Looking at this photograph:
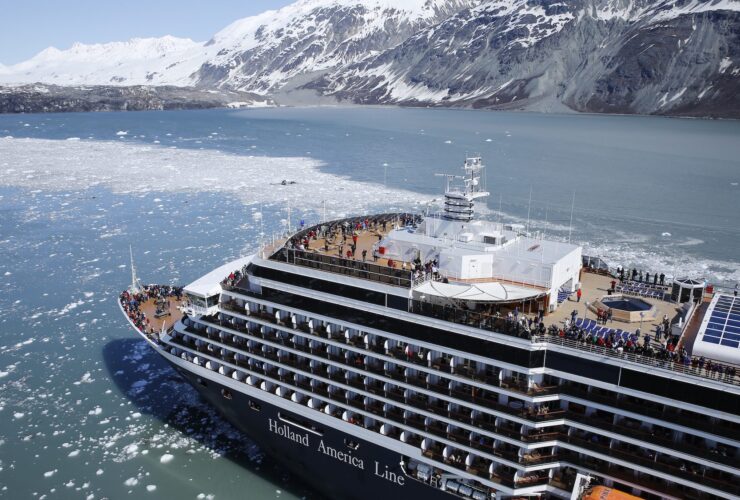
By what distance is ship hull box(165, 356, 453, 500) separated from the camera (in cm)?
1838

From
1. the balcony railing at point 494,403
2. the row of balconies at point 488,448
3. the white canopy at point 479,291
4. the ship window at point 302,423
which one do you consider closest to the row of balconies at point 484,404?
the balcony railing at point 494,403

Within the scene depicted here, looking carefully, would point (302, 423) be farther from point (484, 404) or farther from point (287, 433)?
point (484, 404)

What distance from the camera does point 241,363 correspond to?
22.0m

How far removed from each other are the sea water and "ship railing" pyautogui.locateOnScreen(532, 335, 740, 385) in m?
10.7

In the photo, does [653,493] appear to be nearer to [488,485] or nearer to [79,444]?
[488,485]

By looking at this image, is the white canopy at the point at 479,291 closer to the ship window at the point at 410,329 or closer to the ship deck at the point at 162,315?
the ship window at the point at 410,329

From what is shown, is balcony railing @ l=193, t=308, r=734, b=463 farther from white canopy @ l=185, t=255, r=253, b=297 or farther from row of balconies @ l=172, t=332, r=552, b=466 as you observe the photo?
white canopy @ l=185, t=255, r=253, b=297

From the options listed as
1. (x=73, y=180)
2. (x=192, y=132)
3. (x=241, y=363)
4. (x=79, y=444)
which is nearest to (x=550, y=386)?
(x=241, y=363)

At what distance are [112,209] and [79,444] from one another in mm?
42356

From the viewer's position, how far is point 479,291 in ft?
60.1

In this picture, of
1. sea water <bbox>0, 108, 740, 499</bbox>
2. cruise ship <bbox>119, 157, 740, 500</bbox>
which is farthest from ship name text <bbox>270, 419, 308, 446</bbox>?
sea water <bbox>0, 108, 740, 499</bbox>

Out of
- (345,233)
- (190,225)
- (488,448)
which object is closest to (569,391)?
(488,448)

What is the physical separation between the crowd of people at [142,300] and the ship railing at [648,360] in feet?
59.2

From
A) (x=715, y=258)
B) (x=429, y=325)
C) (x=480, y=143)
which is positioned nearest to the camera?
(x=429, y=325)
